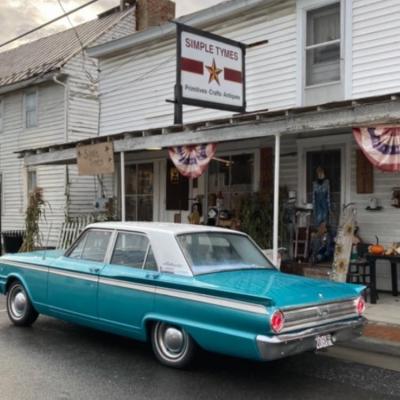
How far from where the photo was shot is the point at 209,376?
5.31 m

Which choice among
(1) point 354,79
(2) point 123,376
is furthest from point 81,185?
(2) point 123,376

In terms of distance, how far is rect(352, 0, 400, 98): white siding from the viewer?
9891 millimetres

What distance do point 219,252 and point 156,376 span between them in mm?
1480

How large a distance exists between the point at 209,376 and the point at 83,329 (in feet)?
8.29

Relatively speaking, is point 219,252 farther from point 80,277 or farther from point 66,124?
point 66,124

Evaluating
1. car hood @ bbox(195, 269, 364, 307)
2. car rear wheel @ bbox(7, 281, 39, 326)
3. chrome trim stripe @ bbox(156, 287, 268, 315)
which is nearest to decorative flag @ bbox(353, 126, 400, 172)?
car hood @ bbox(195, 269, 364, 307)

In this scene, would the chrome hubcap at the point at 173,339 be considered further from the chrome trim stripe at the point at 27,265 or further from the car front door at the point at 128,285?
the chrome trim stripe at the point at 27,265

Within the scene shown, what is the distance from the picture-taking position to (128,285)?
5.86 m

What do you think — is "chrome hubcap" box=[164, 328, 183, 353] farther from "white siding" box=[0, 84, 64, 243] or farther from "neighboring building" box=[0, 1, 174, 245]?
"white siding" box=[0, 84, 64, 243]

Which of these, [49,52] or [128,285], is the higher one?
[49,52]

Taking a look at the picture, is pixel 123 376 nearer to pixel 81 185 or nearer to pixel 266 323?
pixel 266 323

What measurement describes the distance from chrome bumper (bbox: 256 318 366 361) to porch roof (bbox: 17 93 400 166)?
3.14m

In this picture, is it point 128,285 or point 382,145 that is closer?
point 128,285

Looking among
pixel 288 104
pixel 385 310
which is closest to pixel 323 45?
pixel 288 104
